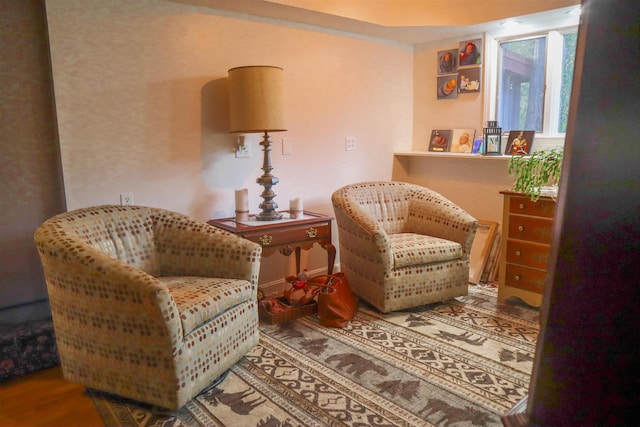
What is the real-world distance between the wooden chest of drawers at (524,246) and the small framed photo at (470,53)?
1.39 meters

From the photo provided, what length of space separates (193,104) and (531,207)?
235cm

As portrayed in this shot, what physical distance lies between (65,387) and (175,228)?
3.11 ft

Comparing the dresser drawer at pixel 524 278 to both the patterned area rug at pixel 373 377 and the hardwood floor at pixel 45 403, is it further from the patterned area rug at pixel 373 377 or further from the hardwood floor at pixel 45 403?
the hardwood floor at pixel 45 403

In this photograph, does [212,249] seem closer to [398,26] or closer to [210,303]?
[210,303]

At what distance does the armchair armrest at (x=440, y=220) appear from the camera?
126 inches

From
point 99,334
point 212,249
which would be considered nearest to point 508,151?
point 212,249

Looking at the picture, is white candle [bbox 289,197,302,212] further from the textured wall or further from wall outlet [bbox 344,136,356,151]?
the textured wall

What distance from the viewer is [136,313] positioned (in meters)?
1.92

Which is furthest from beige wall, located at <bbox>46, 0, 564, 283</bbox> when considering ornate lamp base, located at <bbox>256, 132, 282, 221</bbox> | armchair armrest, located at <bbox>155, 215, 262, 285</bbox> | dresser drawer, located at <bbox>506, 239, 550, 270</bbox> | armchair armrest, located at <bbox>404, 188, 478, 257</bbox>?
dresser drawer, located at <bbox>506, 239, 550, 270</bbox>

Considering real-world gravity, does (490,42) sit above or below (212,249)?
above

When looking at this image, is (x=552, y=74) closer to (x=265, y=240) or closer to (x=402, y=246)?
(x=402, y=246)

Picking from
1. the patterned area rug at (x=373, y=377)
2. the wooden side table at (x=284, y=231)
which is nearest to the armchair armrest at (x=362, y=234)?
the wooden side table at (x=284, y=231)

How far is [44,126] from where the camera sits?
2.69 metres

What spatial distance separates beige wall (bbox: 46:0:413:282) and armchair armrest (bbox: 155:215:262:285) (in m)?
0.50
